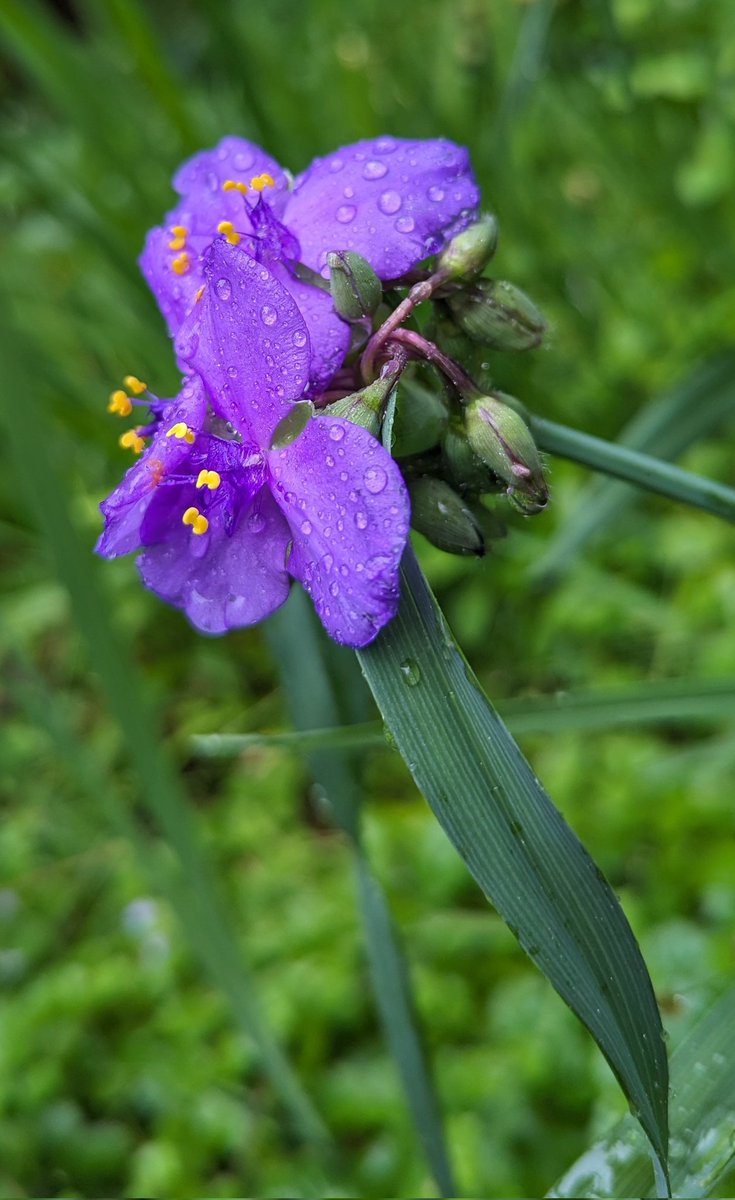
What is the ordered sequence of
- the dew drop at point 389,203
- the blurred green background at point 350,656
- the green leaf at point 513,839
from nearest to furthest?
1. the green leaf at point 513,839
2. the dew drop at point 389,203
3. the blurred green background at point 350,656

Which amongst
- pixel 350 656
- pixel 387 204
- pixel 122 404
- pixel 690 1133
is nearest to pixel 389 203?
pixel 387 204

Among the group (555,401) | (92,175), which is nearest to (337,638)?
(555,401)

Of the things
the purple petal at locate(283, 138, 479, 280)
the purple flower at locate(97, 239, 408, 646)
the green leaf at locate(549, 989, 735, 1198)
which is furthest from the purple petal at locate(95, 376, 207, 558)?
the green leaf at locate(549, 989, 735, 1198)

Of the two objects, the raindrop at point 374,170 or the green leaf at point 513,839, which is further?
the raindrop at point 374,170

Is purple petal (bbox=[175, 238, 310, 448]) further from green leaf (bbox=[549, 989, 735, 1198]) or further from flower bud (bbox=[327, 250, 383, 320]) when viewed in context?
green leaf (bbox=[549, 989, 735, 1198])

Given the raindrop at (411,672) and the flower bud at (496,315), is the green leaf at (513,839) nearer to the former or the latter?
the raindrop at (411,672)

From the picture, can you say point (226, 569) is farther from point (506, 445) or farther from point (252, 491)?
point (506, 445)

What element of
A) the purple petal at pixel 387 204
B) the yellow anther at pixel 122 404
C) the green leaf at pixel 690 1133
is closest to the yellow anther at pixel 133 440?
the yellow anther at pixel 122 404

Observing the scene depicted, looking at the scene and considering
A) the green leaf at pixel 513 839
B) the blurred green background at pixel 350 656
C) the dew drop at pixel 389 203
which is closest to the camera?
the green leaf at pixel 513 839
